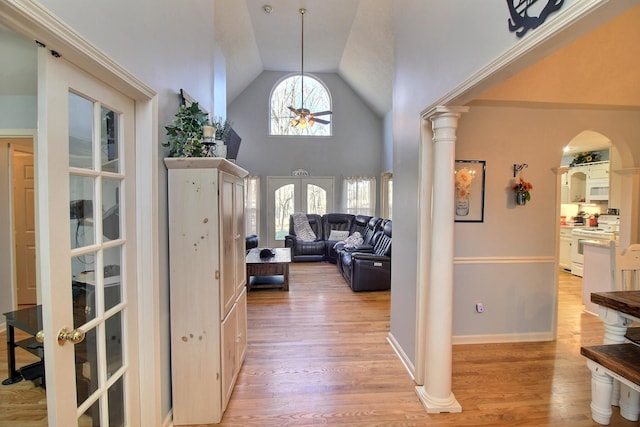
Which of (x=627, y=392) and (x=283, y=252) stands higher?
(x=283, y=252)

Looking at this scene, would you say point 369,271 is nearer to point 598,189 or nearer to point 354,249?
point 354,249

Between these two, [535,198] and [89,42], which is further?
[535,198]

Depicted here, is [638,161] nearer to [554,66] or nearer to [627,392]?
[554,66]

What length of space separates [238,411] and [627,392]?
8.68 ft

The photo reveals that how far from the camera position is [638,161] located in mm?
3244

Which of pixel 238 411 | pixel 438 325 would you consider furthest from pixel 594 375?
pixel 238 411

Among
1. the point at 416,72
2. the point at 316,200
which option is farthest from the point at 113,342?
the point at 316,200

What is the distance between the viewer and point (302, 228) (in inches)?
288

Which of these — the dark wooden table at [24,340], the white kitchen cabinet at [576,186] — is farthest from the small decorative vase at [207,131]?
the white kitchen cabinet at [576,186]

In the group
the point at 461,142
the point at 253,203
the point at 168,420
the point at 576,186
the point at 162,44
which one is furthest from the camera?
the point at 253,203

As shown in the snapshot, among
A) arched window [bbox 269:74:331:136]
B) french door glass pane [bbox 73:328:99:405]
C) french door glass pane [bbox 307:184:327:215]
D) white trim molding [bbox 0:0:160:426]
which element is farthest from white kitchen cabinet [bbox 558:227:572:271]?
french door glass pane [bbox 73:328:99:405]

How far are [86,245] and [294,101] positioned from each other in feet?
24.0

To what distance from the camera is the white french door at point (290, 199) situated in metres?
7.85

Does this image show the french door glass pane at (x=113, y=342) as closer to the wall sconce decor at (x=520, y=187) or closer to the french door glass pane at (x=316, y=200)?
the wall sconce decor at (x=520, y=187)
